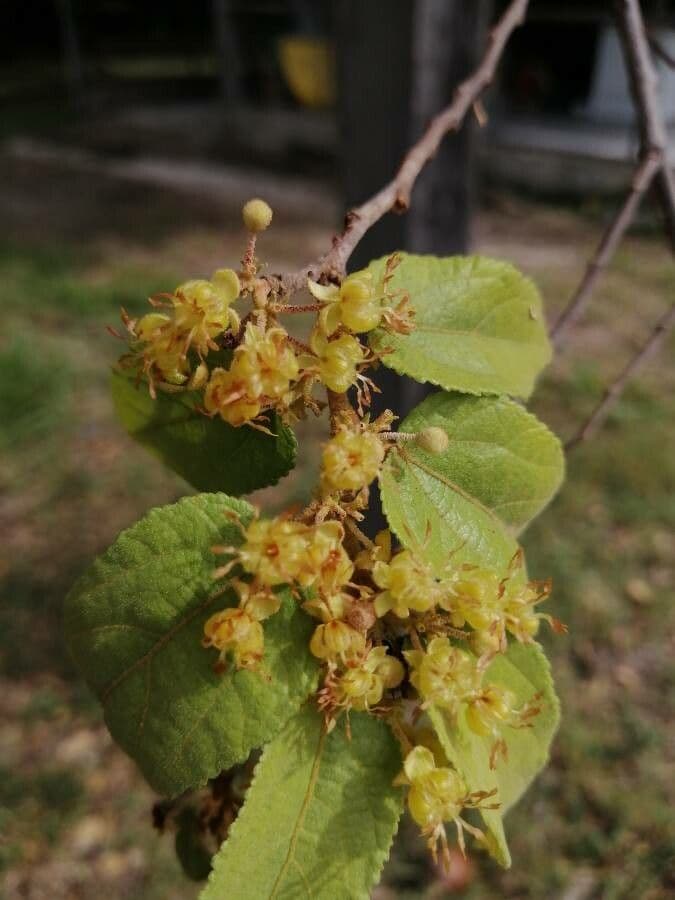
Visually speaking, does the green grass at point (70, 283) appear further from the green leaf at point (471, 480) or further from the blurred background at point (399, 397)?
the green leaf at point (471, 480)

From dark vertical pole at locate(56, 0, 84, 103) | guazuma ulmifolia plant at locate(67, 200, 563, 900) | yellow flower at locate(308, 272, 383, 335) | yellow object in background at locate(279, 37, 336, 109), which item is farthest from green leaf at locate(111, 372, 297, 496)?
dark vertical pole at locate(56, 0, 84, 103)

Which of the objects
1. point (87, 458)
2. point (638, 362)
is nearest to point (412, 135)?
point (638, 362)

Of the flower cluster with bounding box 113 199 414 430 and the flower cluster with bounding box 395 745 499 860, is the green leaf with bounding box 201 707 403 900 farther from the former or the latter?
the flower cluster with bounding box 113 199 414 430

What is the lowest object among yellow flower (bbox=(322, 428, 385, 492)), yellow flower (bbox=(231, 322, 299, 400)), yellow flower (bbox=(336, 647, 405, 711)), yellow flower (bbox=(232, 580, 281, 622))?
yellow flower (bbox=(336, 647, 405, 711))

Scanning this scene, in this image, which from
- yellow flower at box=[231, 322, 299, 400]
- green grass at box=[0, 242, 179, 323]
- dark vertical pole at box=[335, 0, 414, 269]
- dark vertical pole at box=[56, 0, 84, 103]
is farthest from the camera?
dark vertical pole at box=[56, 0, 84, 103]

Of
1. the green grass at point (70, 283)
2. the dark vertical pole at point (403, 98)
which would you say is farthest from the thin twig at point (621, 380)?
the green grass at point (70, 283)
